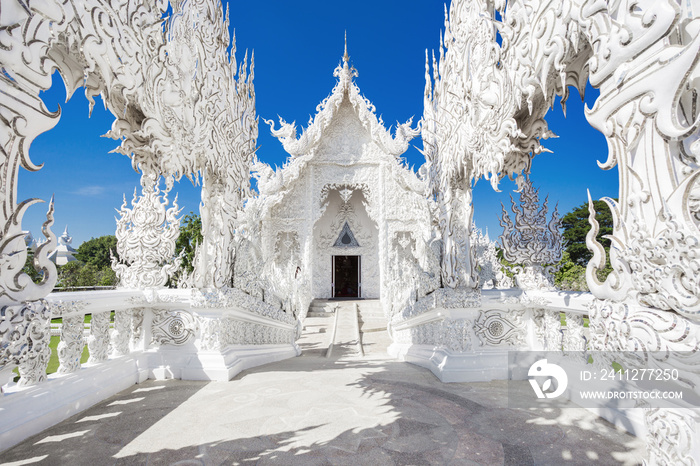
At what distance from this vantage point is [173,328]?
11.9 feet

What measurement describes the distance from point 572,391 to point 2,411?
3898 mm

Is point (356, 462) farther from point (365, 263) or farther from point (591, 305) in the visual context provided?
point (365, 263)

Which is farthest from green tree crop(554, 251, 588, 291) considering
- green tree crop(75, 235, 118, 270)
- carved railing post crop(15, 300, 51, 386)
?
green tree crop(75, 235, 118, 270)

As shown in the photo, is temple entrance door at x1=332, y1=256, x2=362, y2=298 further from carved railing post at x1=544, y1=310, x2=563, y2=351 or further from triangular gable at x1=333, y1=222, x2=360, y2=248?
carved railing post at x1=544, y1=310, x2=563, y2=351

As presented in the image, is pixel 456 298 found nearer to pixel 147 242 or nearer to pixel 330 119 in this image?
pixel 147 242

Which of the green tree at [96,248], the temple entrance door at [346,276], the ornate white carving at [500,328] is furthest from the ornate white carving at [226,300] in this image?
the green tree at [96,248]

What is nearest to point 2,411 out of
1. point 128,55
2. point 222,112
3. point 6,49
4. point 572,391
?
point 6,49

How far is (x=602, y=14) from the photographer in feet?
4.42

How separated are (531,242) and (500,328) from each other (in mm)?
992

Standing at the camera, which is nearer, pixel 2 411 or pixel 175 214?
pixel 2 411

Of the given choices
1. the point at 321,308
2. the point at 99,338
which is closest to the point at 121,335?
the point at 99,338

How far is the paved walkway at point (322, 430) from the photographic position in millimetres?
1843

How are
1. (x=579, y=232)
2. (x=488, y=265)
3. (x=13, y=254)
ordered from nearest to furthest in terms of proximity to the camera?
(x=13, y=254) → (x=488, y=265) → (x=579, y=232)

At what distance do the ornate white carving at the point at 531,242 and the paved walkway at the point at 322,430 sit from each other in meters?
1.28
